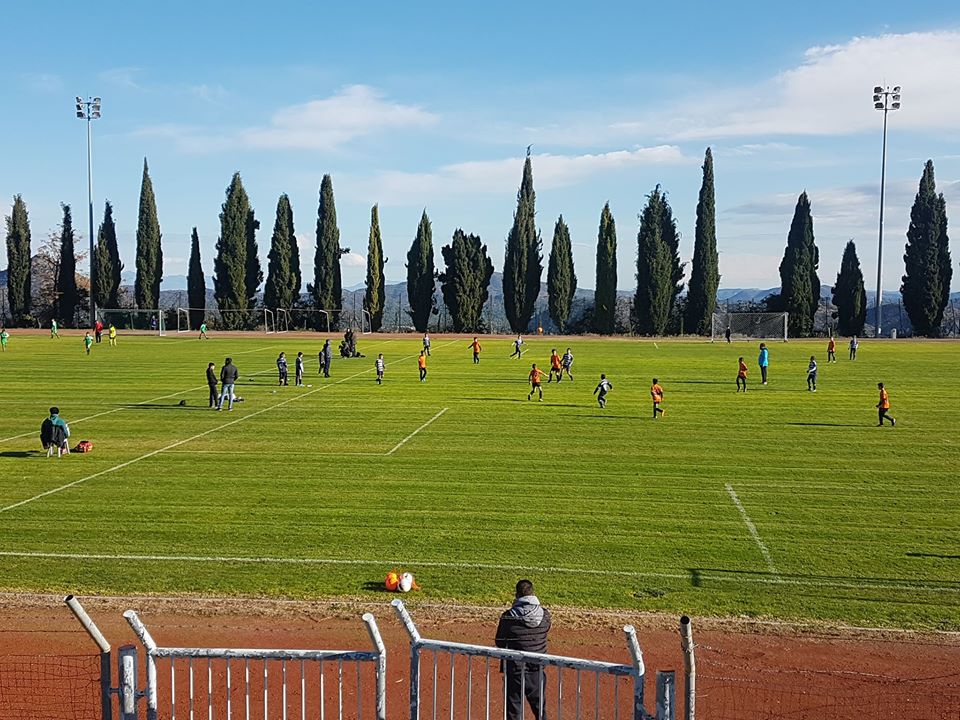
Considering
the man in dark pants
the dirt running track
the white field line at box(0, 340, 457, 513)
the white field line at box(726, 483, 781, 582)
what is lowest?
the dirt running track

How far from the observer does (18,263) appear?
3602 inches

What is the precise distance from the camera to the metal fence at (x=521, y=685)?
605cm

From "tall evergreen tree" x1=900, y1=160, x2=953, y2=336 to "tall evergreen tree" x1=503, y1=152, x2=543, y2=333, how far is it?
113ft

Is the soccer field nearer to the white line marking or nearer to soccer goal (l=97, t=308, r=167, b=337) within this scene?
the white line marking

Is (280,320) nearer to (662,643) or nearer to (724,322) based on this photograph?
(724,322)

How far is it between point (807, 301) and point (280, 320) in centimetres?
4967

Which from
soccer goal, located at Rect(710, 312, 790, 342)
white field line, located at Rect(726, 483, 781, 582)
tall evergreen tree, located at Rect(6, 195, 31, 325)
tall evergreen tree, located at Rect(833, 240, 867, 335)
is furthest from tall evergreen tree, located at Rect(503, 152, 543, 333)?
white field line, located at Rect(726, 483, 781, 582)

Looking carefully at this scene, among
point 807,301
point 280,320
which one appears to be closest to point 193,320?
point 280,320

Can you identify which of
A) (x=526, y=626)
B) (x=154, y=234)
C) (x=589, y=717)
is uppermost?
(x=154, y=234)

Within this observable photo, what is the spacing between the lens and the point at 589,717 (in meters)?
9.20

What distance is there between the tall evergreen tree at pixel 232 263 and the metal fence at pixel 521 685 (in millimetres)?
84107

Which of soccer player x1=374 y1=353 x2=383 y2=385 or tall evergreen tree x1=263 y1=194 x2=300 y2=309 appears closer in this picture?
soccer player x1=374 y1=353 x2=383 y2=385

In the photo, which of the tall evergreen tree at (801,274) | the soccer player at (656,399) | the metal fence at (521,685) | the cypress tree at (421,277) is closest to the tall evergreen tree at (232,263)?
the cypress tree at (421,277)

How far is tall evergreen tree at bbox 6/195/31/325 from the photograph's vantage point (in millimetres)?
90875
